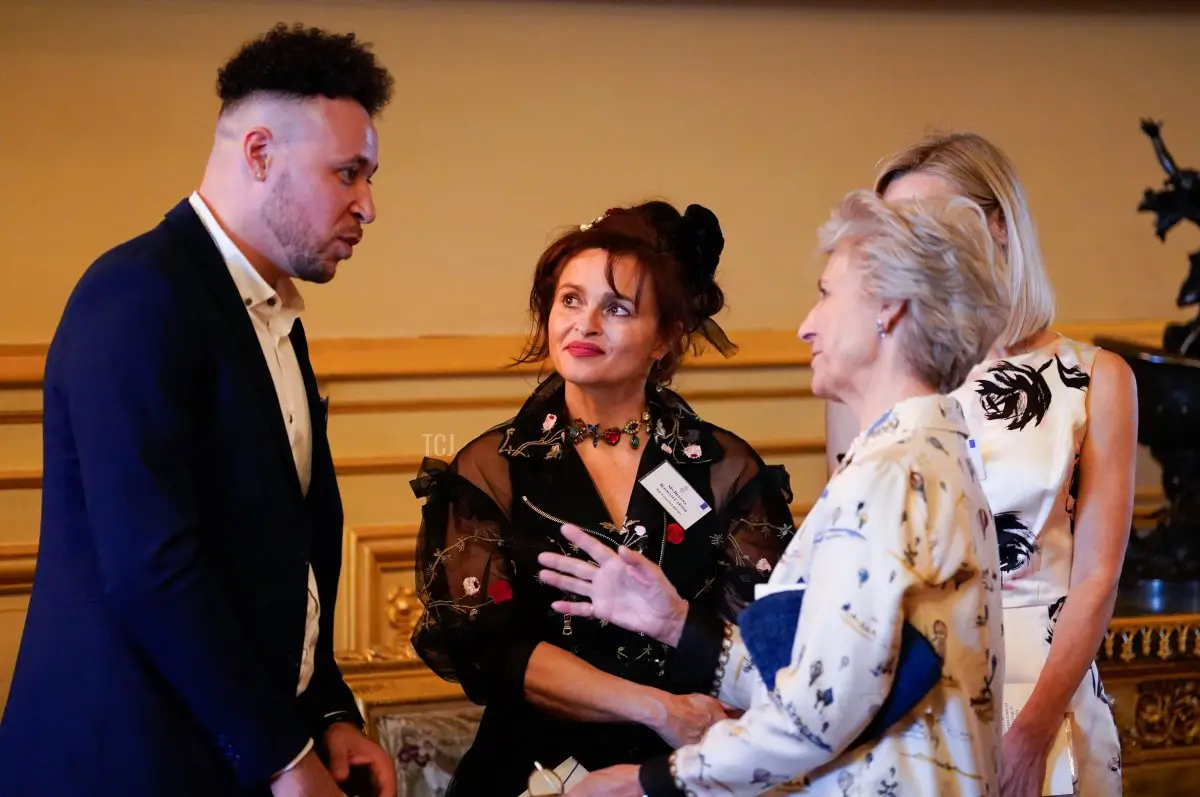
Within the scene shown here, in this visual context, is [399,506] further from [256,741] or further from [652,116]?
[256,741]

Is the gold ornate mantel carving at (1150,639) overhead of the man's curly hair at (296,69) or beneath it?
beneath

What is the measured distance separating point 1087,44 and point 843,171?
960 mm

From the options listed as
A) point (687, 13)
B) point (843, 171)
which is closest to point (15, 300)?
point (687, 13)

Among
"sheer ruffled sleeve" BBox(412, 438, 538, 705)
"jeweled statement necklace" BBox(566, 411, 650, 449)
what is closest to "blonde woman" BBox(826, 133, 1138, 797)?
"jeweled statement necklace" BBox(566, 411, 650, 449)

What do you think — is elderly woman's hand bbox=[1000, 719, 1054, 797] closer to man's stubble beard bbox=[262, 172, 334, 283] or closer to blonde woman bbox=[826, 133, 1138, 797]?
blonde woman bbox=[826, 133, 1138, 797]

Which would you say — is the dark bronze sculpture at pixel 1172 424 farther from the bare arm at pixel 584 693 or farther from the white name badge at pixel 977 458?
the bare arm at pixel 584 693

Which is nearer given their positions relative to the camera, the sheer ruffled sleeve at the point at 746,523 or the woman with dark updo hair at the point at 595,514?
the woman with dark updo hair at the point at 595,514

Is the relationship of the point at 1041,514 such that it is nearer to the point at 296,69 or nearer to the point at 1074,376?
the point at 1074,376

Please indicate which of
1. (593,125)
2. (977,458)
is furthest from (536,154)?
(977,458)

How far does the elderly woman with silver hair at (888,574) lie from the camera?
145 centimetres

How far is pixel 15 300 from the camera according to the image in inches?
130

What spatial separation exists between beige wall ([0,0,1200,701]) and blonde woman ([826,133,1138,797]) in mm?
1591

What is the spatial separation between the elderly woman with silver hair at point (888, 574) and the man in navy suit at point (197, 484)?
57 cm

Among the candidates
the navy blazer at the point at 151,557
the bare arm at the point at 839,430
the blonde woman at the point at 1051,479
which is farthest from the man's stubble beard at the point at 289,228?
the bare arm at the point at 839,430
